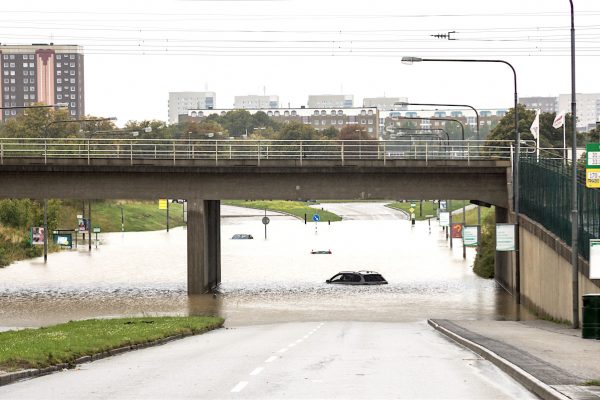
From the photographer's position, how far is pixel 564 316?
37.8 meters

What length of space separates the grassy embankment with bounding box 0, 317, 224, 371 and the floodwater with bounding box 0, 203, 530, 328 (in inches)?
272

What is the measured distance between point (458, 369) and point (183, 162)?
39.2 metres

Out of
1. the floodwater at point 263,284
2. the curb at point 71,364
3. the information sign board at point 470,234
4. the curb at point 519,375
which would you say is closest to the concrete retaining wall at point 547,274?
the floodwater at point 263,284

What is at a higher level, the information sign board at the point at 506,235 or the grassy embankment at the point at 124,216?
the information sign board at the point at 506,235

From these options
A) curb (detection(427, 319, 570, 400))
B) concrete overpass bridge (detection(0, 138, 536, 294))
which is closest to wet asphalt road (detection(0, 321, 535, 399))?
curb (detection(427, 319, 570, 400))

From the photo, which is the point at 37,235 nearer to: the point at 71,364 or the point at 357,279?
the point at 357,279

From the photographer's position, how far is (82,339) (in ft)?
87.7

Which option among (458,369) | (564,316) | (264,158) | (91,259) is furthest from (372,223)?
(458,369)

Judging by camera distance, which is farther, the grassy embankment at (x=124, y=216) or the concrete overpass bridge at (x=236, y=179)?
the grassy embankment at (x=124, y=216)

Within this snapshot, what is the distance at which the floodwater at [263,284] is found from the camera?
5000cm

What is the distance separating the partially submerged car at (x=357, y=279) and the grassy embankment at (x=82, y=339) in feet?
87.9

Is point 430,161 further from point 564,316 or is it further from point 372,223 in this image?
point 372,223

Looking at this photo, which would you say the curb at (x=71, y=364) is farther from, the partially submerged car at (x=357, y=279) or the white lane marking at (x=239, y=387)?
the partially submerged car at (x=357, y=279)

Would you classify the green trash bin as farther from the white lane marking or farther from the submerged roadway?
the white lane marking
